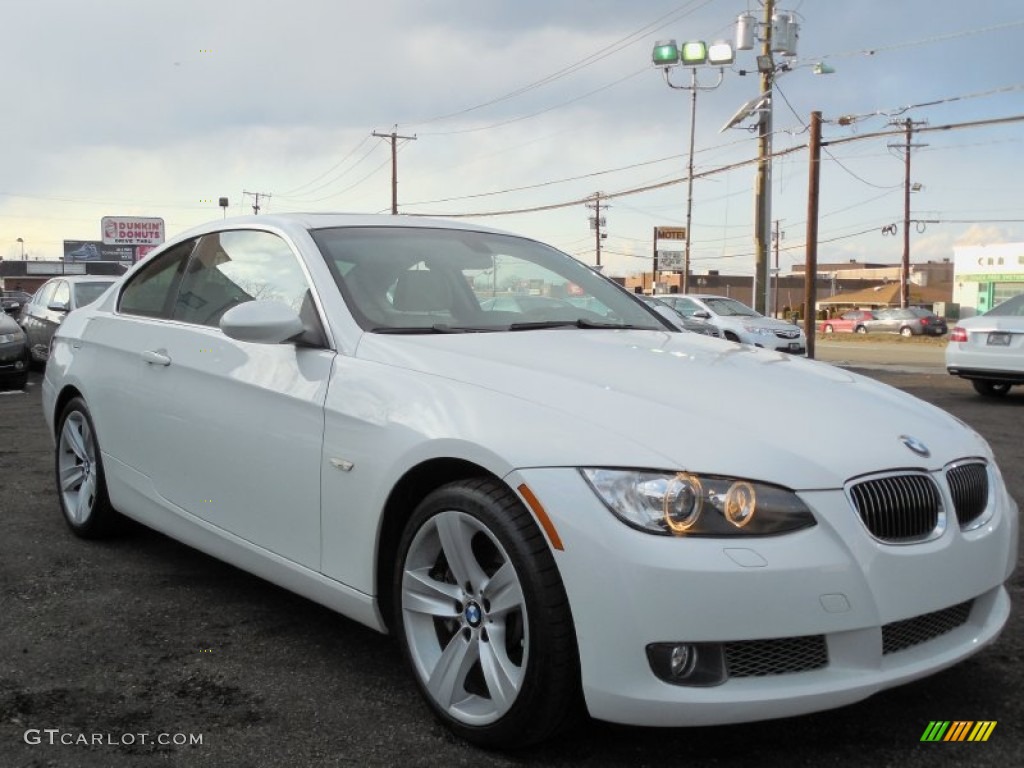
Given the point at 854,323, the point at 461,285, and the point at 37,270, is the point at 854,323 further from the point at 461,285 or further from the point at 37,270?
the point at 37,270

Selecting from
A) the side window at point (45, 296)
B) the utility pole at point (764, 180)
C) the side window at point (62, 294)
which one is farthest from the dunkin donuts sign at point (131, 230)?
the side window at point (62, 294)

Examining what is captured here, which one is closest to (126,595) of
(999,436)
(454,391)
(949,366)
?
(454,391)

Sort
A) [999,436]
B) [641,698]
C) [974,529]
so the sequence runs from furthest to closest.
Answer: [999,436] → [974,529] → [641,698]

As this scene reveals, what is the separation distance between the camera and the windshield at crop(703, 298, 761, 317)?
1923 centimetres

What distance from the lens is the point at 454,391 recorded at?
8.82 ft

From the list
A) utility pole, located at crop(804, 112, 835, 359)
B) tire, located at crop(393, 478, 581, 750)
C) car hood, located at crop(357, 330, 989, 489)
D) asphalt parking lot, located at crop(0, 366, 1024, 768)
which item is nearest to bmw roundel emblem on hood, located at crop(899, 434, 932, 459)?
car hood, located at crop(357, 330, 989, 489)

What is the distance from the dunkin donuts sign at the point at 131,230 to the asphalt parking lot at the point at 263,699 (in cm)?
6098

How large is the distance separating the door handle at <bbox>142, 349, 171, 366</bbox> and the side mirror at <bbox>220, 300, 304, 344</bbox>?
0.85 m

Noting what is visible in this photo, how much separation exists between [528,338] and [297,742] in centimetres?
143

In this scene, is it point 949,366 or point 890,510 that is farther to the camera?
point 949,366

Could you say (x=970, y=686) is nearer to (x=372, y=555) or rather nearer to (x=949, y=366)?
(x=372, y=555)

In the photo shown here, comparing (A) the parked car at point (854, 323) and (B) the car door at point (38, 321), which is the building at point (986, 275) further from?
(B) the car door at point (38, 321)

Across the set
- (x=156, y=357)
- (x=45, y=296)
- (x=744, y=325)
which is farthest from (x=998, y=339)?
(x=45, y=296)
